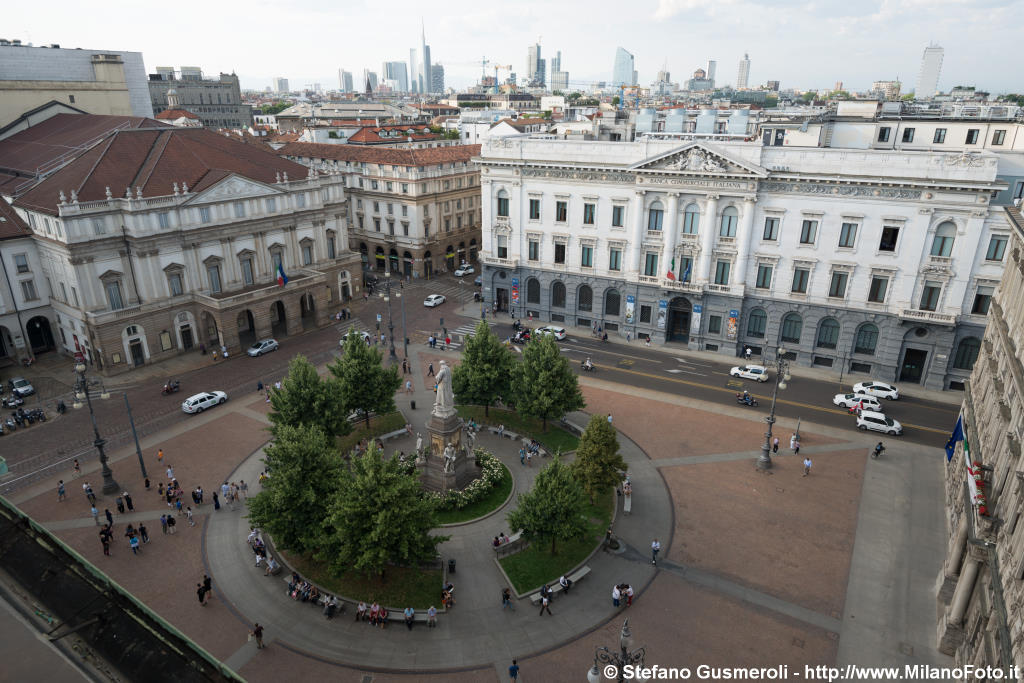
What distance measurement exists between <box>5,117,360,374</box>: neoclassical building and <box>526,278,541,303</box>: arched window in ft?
73.1

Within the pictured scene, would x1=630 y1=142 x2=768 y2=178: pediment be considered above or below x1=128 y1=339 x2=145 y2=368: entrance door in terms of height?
above

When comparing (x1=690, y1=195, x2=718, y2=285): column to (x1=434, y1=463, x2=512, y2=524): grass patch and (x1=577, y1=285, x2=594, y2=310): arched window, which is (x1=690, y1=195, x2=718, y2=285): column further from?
(x1=434, y1=463, x2=512, y2=524): grass patch

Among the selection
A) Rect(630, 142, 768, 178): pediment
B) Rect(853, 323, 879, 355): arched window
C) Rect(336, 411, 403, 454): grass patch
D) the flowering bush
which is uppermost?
Rect(630, 142, 768, 178): pediment

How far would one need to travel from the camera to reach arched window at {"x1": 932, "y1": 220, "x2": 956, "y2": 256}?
49.1m

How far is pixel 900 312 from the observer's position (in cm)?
5188

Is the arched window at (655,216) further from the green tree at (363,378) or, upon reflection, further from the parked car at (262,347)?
the parked car at (262,347)

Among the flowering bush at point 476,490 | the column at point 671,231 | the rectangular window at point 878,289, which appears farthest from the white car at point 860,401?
→ the flowering bush at point 476,490

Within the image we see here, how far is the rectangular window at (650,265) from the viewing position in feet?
201

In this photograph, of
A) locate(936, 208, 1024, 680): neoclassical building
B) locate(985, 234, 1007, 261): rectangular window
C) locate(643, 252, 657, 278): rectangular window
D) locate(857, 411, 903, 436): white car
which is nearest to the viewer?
locate(936, 208, 1024, 680): neoclassical building

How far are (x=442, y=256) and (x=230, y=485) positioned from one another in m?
56.0

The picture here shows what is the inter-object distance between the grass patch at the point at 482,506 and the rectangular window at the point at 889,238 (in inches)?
1482

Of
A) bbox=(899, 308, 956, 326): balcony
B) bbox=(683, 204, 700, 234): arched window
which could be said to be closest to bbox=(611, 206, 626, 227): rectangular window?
bbox=(683, 204, 700, 234): arched window

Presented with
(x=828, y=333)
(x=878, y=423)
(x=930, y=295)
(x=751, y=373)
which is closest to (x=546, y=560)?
(x=878, y=423)

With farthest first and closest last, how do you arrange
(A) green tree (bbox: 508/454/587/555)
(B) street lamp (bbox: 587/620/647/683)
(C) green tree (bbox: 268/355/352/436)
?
(C) green tree (bbox: 268/355/352/436) → (A) green tree (bbox: 508/454/587/555) → (B) street lamp (bbox: 587/620/647/683)
